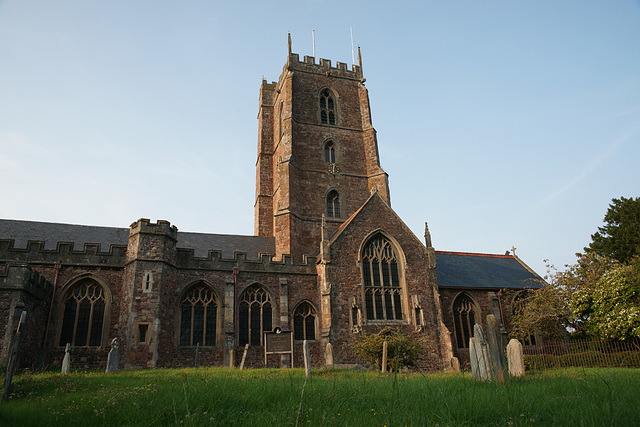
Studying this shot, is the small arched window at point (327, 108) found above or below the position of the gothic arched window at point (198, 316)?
above

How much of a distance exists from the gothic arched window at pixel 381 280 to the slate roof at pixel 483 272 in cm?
354

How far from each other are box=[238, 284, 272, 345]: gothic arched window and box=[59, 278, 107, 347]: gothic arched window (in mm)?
6092

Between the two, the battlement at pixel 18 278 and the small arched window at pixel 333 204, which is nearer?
the battlement at pixel 18 278

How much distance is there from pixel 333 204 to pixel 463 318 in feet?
36.6

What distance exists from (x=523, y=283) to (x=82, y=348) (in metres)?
24.3

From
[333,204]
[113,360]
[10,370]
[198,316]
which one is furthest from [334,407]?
[333,204]

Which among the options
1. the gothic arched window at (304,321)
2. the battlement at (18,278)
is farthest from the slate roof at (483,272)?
the battlement at (18,278)

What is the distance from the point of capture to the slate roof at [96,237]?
21797mm

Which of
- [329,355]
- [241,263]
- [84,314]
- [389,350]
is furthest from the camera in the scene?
[241,263]

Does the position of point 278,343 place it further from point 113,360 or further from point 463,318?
point 463,318

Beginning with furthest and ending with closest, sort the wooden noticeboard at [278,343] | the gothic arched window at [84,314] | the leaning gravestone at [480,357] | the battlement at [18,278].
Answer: the gothic arched window at [84,314] → the wooden noticeboard at [278,343] → the battlement at [18,278] → the leaning gravestone at [480,357]

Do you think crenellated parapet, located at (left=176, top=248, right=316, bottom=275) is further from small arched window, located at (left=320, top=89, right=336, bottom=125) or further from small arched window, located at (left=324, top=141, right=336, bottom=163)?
small arched window, located at (left=320, top=89, right=336, bottom=125)

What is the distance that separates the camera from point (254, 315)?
69.6ft

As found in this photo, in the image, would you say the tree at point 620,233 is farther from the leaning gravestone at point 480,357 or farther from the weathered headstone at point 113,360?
the weathered headstone at point 113,360
